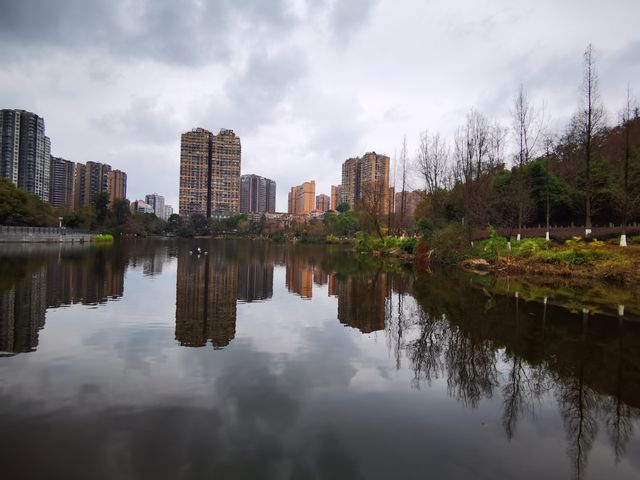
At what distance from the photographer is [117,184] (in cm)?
12656

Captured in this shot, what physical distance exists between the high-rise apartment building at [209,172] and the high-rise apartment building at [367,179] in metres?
38.6

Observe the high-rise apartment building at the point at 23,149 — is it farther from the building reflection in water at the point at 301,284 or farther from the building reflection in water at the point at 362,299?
the building reflection in water at the point at 362,299

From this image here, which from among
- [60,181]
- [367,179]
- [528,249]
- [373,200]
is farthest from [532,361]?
[60,181]

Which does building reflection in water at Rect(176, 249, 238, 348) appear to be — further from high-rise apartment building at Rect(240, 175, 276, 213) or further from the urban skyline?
high-rise apartment building at Rect(240, 175, 276, 213)

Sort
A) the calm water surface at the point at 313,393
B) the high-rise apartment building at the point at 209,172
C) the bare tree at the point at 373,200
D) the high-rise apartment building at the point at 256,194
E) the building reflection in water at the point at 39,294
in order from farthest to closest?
the high-rise apartment building at the point at 256,194, the high-rise apartment building at the point at 209,172, the bare tree at the point at 373,200, the building reflection in water at the point at 39,294, the calm water surface at the point at 313,393

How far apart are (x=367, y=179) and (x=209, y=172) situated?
63.9m

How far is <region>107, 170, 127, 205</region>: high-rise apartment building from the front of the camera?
405 feet

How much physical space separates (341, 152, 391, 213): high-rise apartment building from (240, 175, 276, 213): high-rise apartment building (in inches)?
2516

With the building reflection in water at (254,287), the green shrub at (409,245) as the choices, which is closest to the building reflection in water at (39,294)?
the building reflection in water at (254,287)

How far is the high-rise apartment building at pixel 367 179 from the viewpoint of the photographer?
48213 mm

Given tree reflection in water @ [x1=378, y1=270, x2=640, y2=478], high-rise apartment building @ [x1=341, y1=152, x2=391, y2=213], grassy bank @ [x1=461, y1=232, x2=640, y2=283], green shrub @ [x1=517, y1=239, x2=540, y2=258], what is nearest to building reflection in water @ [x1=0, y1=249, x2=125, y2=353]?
tree reflection in water @ [x1=378, y1=270, x2=640, y2=478]

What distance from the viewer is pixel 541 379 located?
230 inches

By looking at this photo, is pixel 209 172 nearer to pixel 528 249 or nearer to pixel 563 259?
pixel 528 249

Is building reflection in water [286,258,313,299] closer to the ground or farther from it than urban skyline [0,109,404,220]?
closer to the ground
